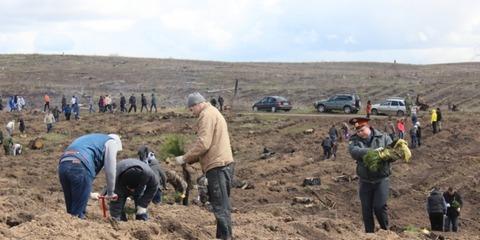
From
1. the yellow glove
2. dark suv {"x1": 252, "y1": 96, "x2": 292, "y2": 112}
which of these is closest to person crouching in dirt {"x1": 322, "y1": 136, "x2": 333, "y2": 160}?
dark suv {"x1": 252, "y1": 96, "x2": 292, "y2": 112}

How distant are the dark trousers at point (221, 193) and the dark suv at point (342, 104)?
136ft

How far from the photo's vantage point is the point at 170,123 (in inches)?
1726

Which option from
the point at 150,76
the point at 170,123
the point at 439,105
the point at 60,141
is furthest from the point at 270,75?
the point at 60,141

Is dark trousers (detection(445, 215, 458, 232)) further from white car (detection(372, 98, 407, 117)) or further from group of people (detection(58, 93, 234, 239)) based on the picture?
white car (detection(372, 98, 407, 117))

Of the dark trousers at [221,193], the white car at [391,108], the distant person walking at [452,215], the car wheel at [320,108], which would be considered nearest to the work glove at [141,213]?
the dark trousers at [221,193]

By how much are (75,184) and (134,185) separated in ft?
3.87

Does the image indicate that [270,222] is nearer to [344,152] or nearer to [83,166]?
[83,166]

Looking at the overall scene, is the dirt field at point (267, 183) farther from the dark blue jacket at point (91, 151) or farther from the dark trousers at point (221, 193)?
the dark blue jacket at point (91, 151)

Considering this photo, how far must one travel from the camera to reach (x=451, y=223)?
21.3 m

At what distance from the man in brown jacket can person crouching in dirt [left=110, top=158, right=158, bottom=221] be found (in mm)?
988

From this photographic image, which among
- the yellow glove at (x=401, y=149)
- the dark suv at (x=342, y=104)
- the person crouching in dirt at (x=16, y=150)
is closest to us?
the yellow glove at (x=401, y=149)

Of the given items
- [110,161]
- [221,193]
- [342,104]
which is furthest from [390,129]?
[110,161]

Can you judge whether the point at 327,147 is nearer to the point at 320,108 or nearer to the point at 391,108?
the point at 391,108

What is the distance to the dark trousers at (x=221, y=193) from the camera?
9258mm
